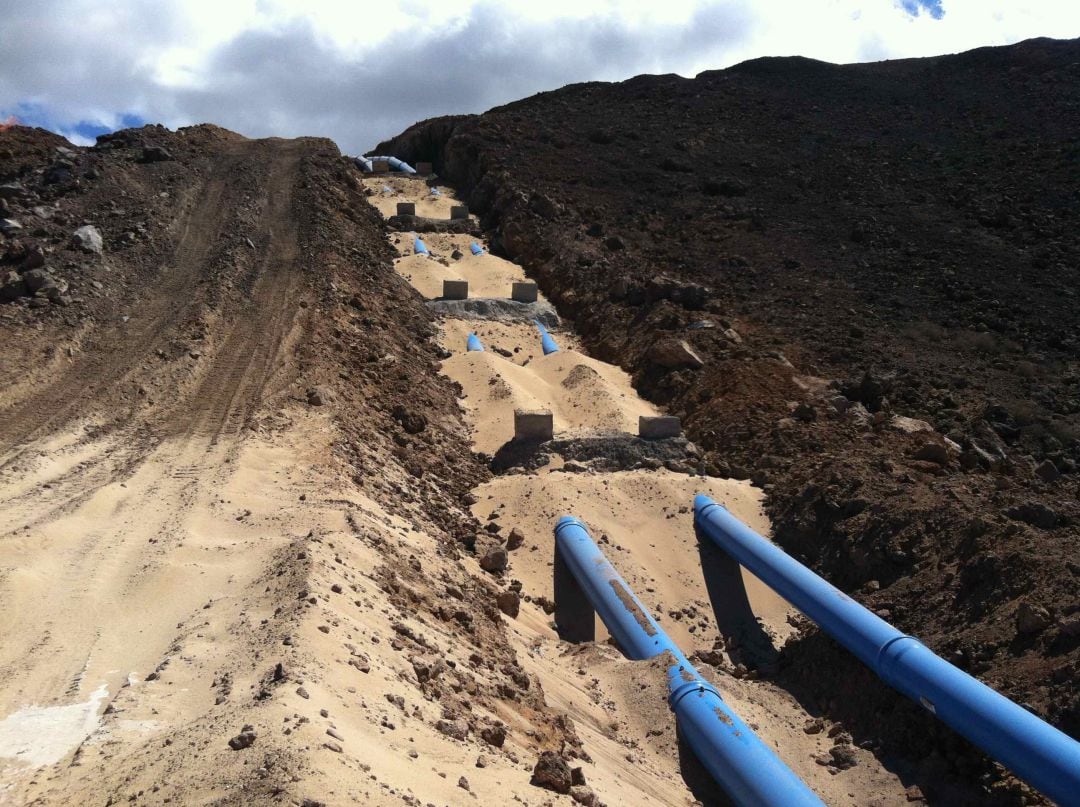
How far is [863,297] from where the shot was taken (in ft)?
67.6

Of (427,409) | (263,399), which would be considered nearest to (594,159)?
(427,409)

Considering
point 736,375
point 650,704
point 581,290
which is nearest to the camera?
point 650,704

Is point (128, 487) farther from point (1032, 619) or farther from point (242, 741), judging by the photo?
point (1032, 619)

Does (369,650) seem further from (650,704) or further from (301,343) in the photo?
(301,343)

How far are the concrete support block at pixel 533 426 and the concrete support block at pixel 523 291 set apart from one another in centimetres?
746

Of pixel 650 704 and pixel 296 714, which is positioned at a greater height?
pixel 296 714

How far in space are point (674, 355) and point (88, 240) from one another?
1101 cm

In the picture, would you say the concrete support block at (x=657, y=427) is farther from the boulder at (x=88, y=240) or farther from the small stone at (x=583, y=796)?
the boulder at (x=88, y=240)

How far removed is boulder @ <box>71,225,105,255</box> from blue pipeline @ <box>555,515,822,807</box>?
35.7ft

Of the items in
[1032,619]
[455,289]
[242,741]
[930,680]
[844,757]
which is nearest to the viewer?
[242,741]

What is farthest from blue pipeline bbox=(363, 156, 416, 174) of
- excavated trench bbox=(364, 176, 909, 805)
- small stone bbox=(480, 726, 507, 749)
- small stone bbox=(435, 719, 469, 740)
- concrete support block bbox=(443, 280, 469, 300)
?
small stone bbox=(435, 719, 469, 740)

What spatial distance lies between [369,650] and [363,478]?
4724 millimetres

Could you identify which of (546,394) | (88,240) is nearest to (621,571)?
(546,394)

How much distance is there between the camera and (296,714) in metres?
5.05
